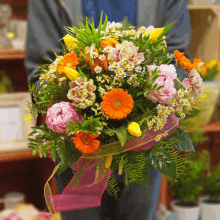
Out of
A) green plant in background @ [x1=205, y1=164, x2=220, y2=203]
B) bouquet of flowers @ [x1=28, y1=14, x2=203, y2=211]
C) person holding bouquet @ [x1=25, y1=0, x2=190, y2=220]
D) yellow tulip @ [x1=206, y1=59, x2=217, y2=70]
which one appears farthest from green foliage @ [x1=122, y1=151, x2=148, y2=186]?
green plant in background @ [x1=205, y1=164, x2=220, y2=203]

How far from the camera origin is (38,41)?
97 cm

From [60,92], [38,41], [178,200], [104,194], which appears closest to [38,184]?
[178,200]

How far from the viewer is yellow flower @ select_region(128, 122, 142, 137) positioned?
0.49 m

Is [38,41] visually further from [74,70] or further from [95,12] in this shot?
[74,70]

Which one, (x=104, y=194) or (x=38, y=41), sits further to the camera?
(x=38, y=41)

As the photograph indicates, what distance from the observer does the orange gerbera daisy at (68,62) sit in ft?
1.71

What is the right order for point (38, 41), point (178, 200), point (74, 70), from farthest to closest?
1. point (178, 200)
2. point (38, 41)
3. point (74, 70)

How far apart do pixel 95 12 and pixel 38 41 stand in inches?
9.0

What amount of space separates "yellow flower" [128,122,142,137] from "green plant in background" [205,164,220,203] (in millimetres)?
1282

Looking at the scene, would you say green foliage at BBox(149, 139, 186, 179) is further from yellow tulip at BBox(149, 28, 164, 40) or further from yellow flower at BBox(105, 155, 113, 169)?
yellow tulip at BBox(149, 28, 164, 40)

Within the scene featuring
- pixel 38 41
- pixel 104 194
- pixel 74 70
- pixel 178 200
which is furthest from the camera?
pixel 178 200

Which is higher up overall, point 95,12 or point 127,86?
point 95,12

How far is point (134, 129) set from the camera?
1.63 ft

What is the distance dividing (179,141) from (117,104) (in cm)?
17
